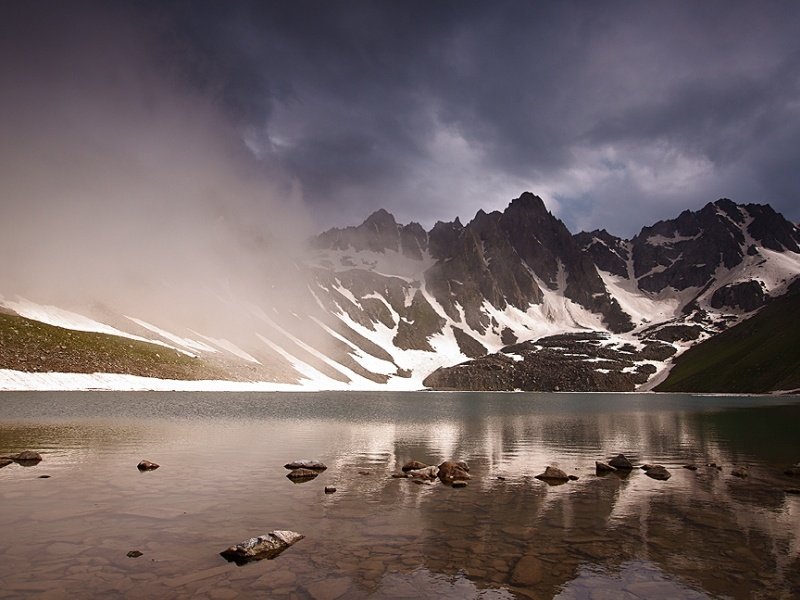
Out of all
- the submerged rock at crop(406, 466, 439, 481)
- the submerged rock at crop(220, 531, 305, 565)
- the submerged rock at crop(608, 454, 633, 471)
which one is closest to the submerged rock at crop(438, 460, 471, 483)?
the submerged rock at crop(406, 466, 439, 481)

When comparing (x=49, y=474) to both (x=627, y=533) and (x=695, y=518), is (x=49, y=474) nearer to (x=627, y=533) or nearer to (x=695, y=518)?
(x=627, y=533)

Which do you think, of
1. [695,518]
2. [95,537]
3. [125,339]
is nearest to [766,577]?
[695,518]

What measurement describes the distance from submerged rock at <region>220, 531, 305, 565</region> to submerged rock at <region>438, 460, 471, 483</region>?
1427 centimetres

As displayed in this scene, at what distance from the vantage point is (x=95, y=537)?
17.0 meters

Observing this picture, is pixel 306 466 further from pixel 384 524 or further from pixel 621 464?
pixel 621 464

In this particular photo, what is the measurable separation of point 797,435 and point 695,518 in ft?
152

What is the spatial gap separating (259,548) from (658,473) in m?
27.0

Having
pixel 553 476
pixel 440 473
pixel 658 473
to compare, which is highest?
pixel 658 473

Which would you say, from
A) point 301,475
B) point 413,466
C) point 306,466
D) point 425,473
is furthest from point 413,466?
A: point 301,475

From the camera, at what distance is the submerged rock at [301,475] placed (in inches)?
1112

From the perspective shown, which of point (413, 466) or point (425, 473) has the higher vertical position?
point (413, 466)

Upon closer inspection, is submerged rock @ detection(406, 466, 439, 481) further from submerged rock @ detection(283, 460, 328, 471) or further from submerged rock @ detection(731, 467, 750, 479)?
submerged rock @ detection(731, 467, 750, 479)

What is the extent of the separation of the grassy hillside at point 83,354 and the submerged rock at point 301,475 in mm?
96655

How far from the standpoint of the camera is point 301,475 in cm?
2883
